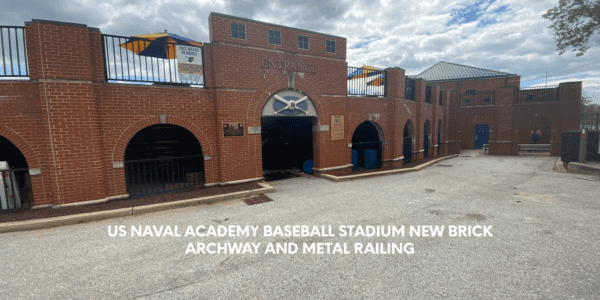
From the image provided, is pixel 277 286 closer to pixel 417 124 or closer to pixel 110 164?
pixel 110 164

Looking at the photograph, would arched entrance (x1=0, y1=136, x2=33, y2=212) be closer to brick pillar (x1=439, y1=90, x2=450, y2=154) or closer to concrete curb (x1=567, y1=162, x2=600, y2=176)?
concrete curb (x1=567, y1=162, x2=600, y2=176)

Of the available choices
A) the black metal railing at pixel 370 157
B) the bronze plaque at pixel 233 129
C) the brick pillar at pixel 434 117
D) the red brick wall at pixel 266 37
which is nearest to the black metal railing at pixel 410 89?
the brick pillar at pixel 434 117

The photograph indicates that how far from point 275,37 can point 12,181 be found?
9083mm

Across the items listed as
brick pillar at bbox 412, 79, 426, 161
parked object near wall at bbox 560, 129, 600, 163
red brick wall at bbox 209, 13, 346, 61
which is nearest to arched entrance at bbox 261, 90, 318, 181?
red brick wall at bbox 209, 13, 346, 61

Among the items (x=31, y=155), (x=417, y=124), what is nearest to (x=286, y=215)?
(x=31, y=155)

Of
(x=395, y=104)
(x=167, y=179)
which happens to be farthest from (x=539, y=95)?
(x=167, y=179)

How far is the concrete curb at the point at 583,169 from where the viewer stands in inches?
430

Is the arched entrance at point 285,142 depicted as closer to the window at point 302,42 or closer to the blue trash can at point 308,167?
the blue trash can at point 308,167

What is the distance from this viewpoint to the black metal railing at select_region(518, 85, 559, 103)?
20391 mm

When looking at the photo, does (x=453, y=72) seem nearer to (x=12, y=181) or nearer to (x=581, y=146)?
(x=581, y=146)

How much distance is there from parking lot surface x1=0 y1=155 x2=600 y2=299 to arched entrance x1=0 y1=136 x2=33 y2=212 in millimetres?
2043

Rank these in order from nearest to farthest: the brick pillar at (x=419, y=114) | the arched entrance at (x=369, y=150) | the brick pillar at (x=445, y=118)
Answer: the arched entrance at (x=369, y=150), the brick pillar at (x=419, y=114), the brick pillar at (x=445, y=118)

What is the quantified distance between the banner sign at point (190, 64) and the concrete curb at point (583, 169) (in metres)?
16.8

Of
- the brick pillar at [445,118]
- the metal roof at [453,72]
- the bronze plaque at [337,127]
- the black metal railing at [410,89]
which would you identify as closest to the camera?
the bronze plaque at [337,127]
